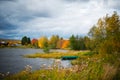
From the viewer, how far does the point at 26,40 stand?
92.6 meters

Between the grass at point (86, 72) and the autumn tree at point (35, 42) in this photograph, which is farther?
the autumn tree at point (35, 42)

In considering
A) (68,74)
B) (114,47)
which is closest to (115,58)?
(68,74)

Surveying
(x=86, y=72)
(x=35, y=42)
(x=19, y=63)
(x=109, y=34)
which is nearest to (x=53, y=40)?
(x=35, y=42)

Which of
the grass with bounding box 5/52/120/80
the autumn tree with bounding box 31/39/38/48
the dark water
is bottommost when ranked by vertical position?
the dark water

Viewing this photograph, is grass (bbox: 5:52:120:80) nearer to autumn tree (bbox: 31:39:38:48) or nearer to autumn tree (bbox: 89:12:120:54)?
autumn tree (bbox: 89:12:120:54)

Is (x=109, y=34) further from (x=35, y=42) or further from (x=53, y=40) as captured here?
(x=35, y=42)

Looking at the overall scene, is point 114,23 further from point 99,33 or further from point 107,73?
point 107,73

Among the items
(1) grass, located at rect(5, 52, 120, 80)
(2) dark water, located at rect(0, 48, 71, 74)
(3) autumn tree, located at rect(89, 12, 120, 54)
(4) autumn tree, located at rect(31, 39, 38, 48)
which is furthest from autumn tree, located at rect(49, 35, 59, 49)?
(1) grass, located at rect(5, 52, 120, 80)

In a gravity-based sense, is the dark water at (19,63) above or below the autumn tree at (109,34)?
below

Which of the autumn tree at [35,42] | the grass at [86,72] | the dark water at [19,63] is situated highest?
the autumn tree at [35,42]

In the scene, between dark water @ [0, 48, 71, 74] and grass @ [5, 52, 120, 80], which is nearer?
grass @ [5, 52, 120, 80]

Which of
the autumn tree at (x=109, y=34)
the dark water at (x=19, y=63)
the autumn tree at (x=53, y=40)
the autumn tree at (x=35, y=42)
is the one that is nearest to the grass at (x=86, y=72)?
the dark water at (x=19, y=63)

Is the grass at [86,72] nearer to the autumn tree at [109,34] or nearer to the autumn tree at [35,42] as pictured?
the autumn tree at [109,34]

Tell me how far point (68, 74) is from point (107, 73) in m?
1.14
